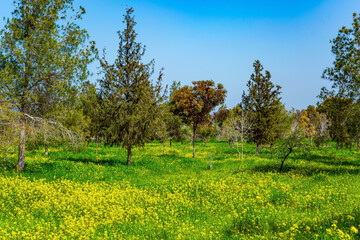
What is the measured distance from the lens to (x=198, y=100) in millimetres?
29094

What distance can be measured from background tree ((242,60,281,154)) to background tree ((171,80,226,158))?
7.09 m

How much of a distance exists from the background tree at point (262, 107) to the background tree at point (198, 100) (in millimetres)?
7087

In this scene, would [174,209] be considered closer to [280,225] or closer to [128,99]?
[280,225]

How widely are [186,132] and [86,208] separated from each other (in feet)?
118

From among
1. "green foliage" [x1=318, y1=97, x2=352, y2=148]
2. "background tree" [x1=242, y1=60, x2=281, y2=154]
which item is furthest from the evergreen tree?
"background tree" [x1=242, y1=60, x2=281, y2=154]

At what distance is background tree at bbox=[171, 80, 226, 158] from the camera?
95.2 feet

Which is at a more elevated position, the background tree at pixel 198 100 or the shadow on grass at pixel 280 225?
the background tree at pixel 198 100

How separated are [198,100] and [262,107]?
34.7 feet

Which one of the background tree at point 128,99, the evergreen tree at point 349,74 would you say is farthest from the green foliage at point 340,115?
the background tree at point 128,99

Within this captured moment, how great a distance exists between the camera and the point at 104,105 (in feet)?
69.3

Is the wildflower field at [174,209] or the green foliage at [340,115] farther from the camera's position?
the green foliage at [340,115]

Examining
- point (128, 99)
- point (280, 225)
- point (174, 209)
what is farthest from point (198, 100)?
point (280, 225)

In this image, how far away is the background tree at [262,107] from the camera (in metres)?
34.2

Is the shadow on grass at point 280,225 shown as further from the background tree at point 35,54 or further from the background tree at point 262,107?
the background tree at point 262,107
